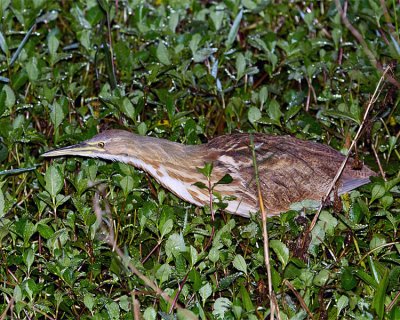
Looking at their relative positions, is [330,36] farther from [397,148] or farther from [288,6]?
[397,148]

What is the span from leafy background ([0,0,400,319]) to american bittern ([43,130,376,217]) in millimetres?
79

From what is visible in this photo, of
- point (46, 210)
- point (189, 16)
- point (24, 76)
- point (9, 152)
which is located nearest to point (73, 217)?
point (46, 210)

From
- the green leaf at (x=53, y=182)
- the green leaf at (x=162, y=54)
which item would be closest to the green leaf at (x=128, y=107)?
the green leaf at (x=162, y=54)

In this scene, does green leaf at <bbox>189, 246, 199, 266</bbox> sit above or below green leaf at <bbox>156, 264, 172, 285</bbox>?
above

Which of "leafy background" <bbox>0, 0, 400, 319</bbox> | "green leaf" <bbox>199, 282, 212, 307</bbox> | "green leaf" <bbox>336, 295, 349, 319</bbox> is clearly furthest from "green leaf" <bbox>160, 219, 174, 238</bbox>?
"green leaf" <bbox>336, 295, 349, 319</bbox>

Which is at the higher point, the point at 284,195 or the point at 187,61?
the point at 187,61

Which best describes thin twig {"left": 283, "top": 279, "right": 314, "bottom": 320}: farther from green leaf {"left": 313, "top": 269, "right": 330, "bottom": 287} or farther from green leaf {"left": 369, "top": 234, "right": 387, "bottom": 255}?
green leaf {"left": 369, "top": 234, "right": 387, "bottom": 255}

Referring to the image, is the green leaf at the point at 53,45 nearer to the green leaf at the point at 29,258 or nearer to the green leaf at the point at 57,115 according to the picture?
the green leaf at the point at 57,115

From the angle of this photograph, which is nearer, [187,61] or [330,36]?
[187,61]

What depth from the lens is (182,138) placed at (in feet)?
14.0

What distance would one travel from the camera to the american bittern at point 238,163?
3.94 m

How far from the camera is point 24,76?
4.55m

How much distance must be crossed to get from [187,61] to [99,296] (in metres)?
1.47

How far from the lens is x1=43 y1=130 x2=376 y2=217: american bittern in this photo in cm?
394
